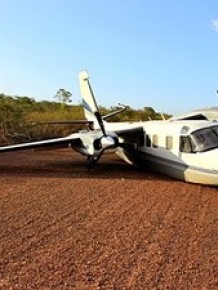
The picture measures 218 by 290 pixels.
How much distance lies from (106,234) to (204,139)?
6698 millimetres

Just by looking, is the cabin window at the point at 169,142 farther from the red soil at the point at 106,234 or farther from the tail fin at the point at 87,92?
the tail fin at the point at 87,92

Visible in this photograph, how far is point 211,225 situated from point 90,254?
10.1 ft

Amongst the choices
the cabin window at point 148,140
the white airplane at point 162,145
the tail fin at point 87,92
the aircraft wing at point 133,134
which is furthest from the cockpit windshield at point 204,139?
the tail fin at point 87,92

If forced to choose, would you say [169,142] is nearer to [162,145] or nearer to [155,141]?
[162,145]

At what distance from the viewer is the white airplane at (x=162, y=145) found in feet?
44.7

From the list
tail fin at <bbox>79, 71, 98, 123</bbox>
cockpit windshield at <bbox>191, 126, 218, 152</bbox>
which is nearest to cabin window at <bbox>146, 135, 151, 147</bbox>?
cockpit windshield at <bbox>191, 126, 218, 152</bbox>

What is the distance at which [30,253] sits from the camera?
7.13 m

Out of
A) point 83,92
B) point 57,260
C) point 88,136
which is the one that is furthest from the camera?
point 83,92

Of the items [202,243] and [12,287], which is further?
[202,243]

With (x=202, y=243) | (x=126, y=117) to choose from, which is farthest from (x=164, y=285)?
(x=126, y=117)

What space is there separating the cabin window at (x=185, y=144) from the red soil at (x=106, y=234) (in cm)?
114

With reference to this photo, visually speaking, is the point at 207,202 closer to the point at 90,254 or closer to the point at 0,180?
the point at 90,254

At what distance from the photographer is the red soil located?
20.2 feet

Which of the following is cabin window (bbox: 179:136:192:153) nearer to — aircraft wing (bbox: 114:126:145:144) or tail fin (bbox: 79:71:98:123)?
aircraft wing (bbox: 114:126:145:144)
